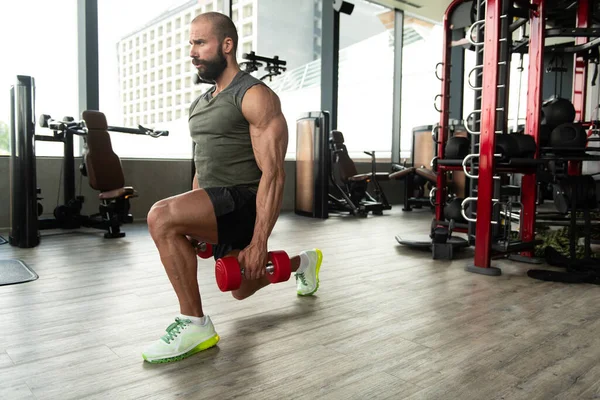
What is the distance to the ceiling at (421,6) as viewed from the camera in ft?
25.2

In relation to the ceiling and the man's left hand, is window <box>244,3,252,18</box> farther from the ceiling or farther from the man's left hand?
the man's left hand

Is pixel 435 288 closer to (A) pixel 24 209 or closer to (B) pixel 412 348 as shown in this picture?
(B) pixel 412 348

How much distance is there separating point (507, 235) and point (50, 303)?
102 inches

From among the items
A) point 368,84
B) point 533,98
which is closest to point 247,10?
point 368,84

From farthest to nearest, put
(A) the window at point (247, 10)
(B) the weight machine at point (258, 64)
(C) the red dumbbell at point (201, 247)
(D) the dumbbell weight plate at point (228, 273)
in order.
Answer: (A) the window at point (247, 10), (B) the weight machine at point (258, 64), (C) the red dumbbell at point (201, 247), (D) the dumbbell weight plate at point (228, 273)

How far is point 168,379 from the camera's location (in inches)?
57.4

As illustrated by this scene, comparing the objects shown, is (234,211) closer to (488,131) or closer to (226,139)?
(226,139)

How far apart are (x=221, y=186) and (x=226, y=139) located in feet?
0.54

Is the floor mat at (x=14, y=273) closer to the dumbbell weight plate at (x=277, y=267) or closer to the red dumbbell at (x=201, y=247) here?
the red dumbbell at (x=201, y=247)

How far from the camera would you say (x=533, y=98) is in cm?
324

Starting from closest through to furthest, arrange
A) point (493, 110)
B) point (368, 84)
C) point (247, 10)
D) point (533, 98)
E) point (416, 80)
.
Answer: point (493, 110), point (533, 98), point (247, 10), point (368, 84), point (416, 80)

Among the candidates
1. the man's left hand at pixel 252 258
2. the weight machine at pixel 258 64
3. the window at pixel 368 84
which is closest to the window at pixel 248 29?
the window at pixel 368 84

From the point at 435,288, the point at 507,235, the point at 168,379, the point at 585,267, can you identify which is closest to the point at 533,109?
the point at 507,235

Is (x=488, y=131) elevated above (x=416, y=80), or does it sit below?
below
